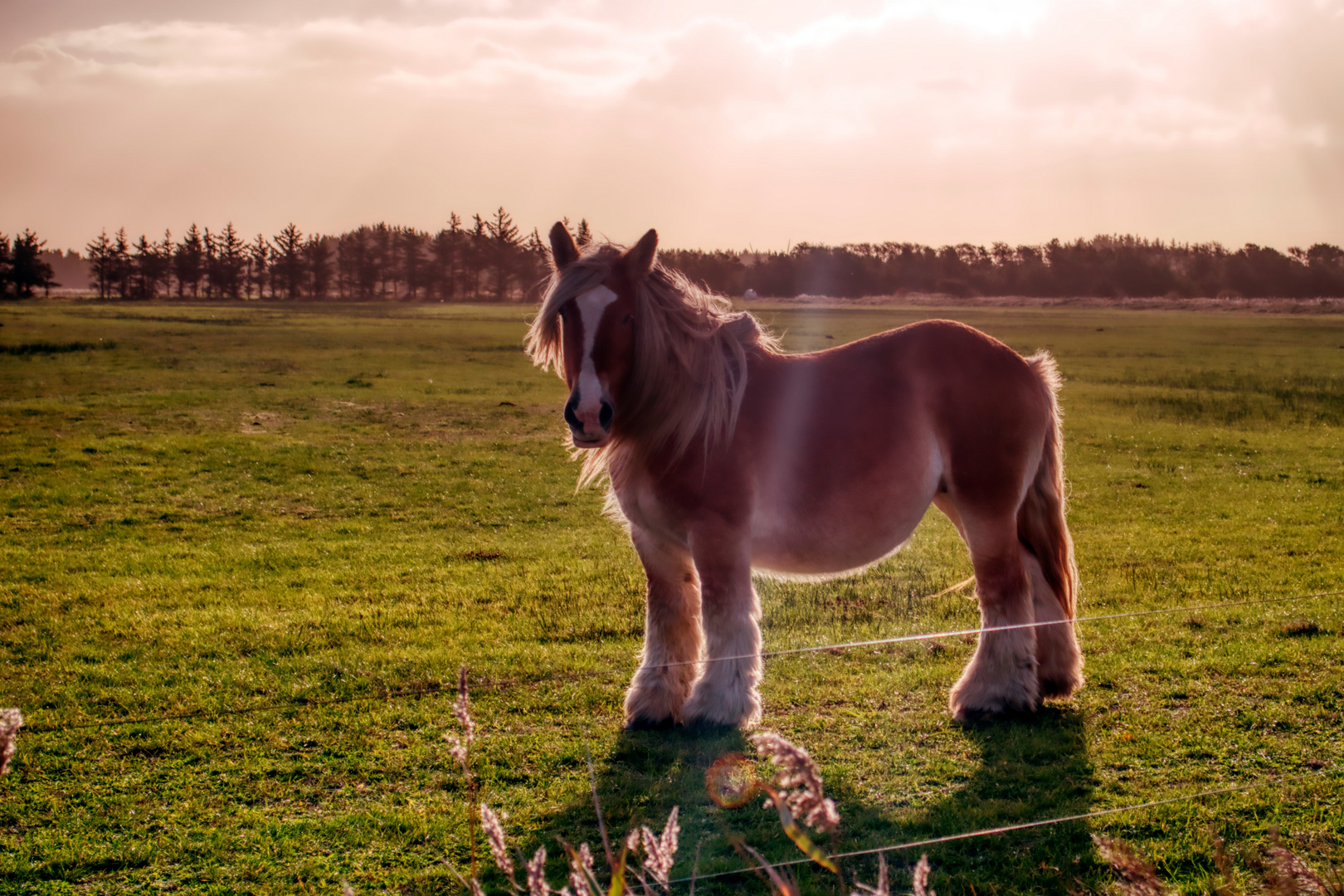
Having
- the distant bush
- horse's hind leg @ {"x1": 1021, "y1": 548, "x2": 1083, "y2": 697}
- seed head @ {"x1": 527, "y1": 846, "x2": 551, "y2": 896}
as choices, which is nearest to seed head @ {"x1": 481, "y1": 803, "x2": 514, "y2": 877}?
seed head @ {"x1": 527, "y1": 846, "x2": 551, "y2": 896}

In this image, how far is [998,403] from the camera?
15.7ft

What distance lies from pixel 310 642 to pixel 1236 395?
22.5m

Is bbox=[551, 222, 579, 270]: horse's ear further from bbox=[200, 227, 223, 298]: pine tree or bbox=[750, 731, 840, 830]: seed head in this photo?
bbox=[200, 227, 223, 298]: pine tree

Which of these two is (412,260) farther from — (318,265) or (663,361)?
(663,361)

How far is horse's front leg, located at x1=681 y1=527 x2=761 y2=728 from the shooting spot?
14.5 feet

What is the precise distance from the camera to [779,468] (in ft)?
15.1

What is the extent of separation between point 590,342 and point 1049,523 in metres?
2.78

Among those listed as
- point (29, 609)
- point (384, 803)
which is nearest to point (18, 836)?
point (384, 803)

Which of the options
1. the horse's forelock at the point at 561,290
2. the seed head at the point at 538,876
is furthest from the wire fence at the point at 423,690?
the seed head at the point at 538,876

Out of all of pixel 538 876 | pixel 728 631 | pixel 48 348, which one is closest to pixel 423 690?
pixel 728 631

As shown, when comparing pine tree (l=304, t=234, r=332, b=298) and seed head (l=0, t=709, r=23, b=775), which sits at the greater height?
pine tree (l=304, t=234, r=332, b=298)

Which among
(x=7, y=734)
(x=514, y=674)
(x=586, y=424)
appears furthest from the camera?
(x=514, y=674)

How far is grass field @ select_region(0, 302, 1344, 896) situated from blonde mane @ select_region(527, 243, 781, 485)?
1.52 metres

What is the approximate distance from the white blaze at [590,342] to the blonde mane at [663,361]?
2.0 inches
